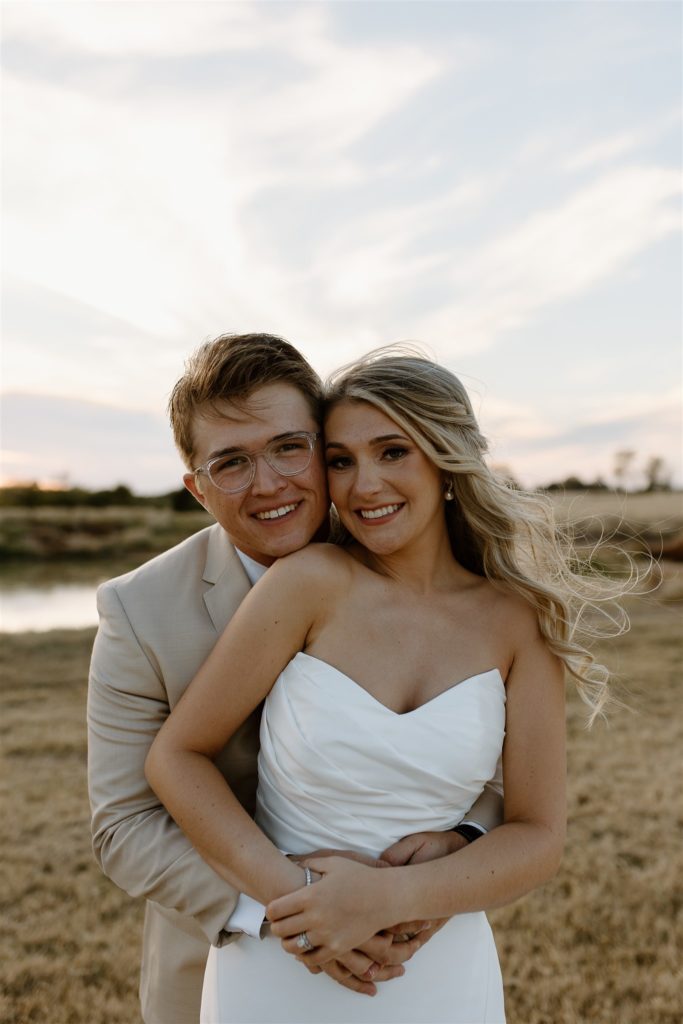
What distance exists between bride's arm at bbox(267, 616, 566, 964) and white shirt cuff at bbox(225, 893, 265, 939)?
146 mm

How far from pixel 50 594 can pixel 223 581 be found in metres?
23.4

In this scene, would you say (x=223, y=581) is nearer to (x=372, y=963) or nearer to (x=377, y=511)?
(x=377, y=511)

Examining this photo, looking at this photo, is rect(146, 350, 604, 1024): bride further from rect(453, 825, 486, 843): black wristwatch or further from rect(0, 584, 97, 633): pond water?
rect(0, 584, 97, 633): pond water

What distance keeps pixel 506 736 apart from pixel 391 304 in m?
6.55

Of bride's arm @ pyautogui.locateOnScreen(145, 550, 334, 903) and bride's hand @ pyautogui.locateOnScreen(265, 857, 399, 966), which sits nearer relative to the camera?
bride's hand @ pyautogui.locateOnScreen(265, 857, 399, 966)

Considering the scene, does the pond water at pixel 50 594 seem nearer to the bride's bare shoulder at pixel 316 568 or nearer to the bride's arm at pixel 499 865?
the bride's bare shoulder at pixel 316 568

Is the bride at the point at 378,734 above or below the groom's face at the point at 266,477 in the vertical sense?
below

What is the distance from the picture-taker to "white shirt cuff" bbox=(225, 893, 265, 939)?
7.67ft

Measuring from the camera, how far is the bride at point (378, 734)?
91.4 inches

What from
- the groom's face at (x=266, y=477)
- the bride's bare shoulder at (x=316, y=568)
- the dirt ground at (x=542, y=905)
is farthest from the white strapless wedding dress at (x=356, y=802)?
the dirt ground at (x=542, y=905)

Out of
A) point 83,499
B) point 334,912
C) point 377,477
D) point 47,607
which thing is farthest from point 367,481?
point 83,499

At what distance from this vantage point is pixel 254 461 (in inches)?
108

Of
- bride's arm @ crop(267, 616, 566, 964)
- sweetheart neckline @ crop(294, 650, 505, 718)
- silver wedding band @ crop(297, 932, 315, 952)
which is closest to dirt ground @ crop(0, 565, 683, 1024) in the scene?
bride's arm @ crop(267, 616, 566, 964)

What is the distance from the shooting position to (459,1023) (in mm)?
2398
